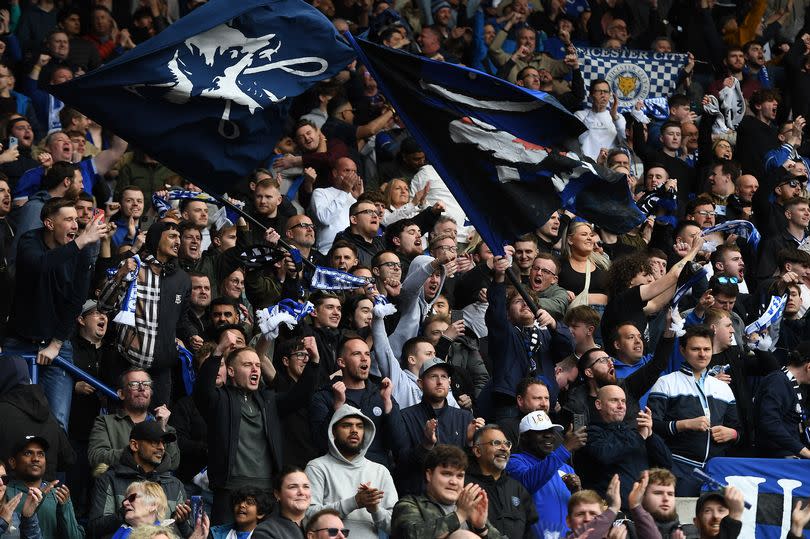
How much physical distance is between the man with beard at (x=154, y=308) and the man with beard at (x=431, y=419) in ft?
5.45

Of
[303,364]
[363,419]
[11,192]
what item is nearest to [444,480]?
[363,419]

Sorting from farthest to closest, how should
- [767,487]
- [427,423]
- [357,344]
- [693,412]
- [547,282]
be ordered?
[547,282] < [693,412] < [767,487] < [357,344] < [427,423]

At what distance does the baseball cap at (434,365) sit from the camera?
1191 centimetres

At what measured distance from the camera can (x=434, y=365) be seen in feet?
39.0

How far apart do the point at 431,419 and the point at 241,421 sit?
119 cm

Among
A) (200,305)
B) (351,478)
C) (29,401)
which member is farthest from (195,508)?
(200,305)

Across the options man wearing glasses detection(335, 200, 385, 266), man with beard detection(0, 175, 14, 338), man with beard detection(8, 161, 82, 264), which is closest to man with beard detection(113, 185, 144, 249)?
man with beard detection(8, 161, 82, 264)

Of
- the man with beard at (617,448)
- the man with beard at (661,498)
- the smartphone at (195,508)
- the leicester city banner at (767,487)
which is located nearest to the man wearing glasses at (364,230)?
the man with beard at (617,448)

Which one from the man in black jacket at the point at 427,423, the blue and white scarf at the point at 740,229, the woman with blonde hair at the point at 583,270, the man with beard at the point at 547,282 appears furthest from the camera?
the blue and white scarf at the point at 740,229

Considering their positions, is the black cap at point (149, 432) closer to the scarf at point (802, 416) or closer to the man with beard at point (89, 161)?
the man with beard at point (89, 161)

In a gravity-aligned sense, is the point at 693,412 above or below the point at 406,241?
below

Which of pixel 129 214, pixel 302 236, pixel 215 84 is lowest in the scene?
pixel 302 236

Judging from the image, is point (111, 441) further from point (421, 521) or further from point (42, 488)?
point (421, 521)

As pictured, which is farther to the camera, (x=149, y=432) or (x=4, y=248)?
(x=4, y=248)
